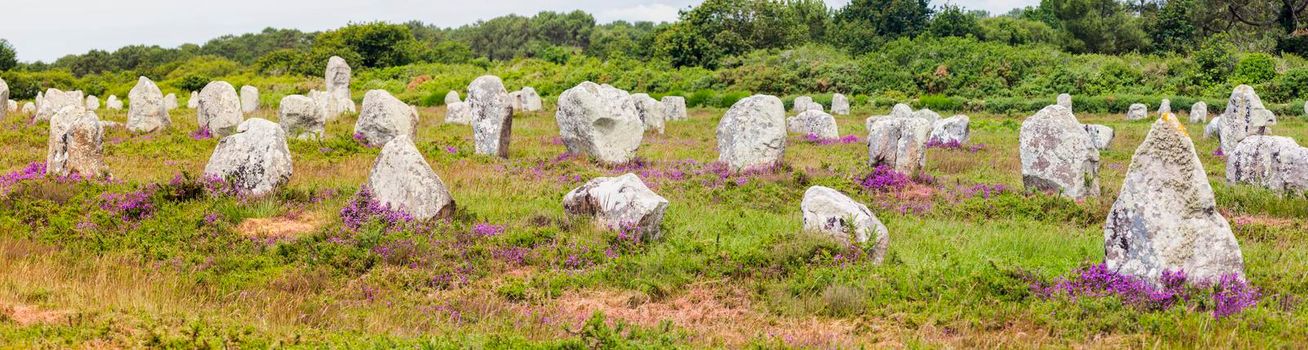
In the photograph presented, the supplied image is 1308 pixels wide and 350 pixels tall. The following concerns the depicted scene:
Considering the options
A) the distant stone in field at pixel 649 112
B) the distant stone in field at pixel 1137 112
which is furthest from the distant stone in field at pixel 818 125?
the distant stone in field at pixel 1137 112

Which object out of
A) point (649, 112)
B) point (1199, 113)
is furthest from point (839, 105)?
point (649, 112)

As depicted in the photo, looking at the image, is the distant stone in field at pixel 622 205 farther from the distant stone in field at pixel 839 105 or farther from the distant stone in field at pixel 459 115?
Result: the distant stone in field at pixel 839 105

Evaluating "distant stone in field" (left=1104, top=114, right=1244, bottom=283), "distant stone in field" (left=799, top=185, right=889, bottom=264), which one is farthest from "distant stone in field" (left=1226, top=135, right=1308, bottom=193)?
"distant stone in field" (left=799, top=185, right=889, bottom=264)

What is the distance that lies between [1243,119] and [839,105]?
20.0 meters

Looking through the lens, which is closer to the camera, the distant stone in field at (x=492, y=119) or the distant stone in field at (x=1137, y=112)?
the distant stone in field at (x=492, y=119)

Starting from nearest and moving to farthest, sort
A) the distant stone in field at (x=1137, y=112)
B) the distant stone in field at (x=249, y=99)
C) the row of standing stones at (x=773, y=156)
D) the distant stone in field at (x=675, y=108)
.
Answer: the row of standing stones at (x=773, y=156), the distant stone in field at (x=1137, y=112), the distant stone in field at (x=675, y=108), the distant stone in field at (x=249, y=99)

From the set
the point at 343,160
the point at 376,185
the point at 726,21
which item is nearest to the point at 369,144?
the point at 343,160

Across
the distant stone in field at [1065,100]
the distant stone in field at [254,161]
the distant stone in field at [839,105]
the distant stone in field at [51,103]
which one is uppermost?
the distant stone in field at [254,161]

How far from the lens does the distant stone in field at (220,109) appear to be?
24.2m

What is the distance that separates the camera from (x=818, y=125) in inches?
1125

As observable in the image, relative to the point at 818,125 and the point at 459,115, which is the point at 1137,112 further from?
the point at 459,115

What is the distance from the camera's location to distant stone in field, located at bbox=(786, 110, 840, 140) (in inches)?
1108

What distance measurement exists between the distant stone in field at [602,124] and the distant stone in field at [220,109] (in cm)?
944

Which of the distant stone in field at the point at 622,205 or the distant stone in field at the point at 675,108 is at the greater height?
the distant stone in field at the point at 622,205
